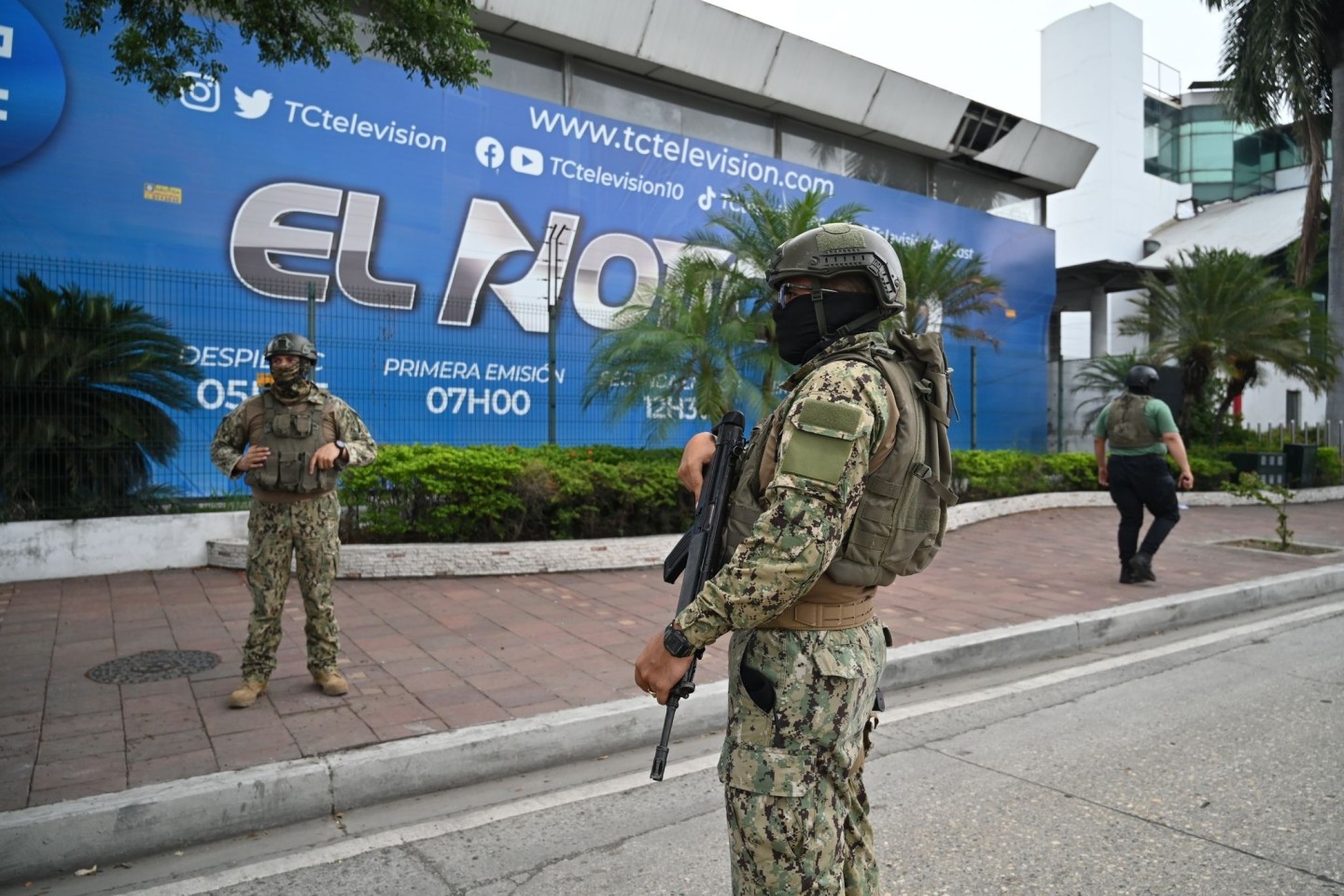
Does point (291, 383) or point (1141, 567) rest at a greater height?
point (291, 383)

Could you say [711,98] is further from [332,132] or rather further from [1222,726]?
[1222,726]

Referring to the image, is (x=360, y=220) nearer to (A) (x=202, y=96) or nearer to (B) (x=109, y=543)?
(A) (x=202, y=96)

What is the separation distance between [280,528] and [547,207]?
9.31 m

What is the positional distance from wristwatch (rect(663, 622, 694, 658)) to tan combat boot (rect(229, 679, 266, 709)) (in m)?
3.38

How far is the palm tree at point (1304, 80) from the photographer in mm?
19094

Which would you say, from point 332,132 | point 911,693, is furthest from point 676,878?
point 332,132

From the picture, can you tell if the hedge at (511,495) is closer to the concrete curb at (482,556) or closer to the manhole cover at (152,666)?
the concrete curb at (482,556)

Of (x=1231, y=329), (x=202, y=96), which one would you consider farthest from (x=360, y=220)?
(x=1231, y=329)

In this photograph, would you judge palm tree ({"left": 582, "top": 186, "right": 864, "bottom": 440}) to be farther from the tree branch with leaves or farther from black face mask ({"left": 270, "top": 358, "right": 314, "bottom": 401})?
black face mask ({"left": 270, "top": 358, "right": 314, "bottom": 401})

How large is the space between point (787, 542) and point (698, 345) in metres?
7.78

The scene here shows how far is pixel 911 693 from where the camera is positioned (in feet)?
17.3

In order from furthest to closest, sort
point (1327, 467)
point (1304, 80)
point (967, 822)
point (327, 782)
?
point (1304, 80), point (1327, 467), point (327, 782), point (967, 822)

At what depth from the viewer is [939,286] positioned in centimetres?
1398

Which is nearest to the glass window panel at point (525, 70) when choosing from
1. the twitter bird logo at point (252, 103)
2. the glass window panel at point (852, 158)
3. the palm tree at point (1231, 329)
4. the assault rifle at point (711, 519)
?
the twitter bird logo at point (252, 103)
